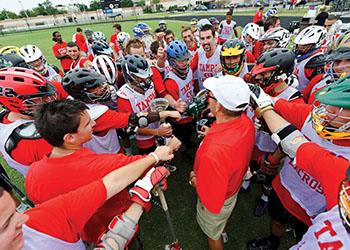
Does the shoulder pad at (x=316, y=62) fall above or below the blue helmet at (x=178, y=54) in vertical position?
below

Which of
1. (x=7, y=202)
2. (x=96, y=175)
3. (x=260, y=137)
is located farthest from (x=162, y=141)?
(x=7, y=202)

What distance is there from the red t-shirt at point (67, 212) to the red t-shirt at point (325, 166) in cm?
173

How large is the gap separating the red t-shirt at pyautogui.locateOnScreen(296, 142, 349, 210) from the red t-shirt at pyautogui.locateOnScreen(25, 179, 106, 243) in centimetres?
173

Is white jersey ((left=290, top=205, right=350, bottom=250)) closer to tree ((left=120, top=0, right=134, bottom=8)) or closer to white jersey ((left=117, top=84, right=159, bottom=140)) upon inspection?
white jersey ((left=117, top=84, right=159, bottom=140))

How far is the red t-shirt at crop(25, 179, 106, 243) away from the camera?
4.61ft

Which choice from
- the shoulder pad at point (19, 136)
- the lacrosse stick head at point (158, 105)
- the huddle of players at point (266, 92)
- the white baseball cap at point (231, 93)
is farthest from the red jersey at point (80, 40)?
the white baseball cap at point (231, 93)

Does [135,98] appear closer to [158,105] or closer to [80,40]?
[158,105]

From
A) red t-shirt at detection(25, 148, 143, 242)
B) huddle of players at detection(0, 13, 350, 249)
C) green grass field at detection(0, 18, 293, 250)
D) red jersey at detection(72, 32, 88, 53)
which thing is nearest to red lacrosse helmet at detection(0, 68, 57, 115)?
huddle of players at detection(0, 13, 350, 249)

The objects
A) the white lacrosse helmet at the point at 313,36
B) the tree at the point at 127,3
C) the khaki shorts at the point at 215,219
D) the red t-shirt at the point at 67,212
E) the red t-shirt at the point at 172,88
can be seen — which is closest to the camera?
the red t-shirt at the point at 67,212

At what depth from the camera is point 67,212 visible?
59.5 inches

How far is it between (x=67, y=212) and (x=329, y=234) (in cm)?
188

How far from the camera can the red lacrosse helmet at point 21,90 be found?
2.48 meters

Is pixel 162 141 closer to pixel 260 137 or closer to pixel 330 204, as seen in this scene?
pixel 260 137

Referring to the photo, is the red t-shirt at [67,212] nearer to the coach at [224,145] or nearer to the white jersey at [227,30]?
the coach at [224,145]
